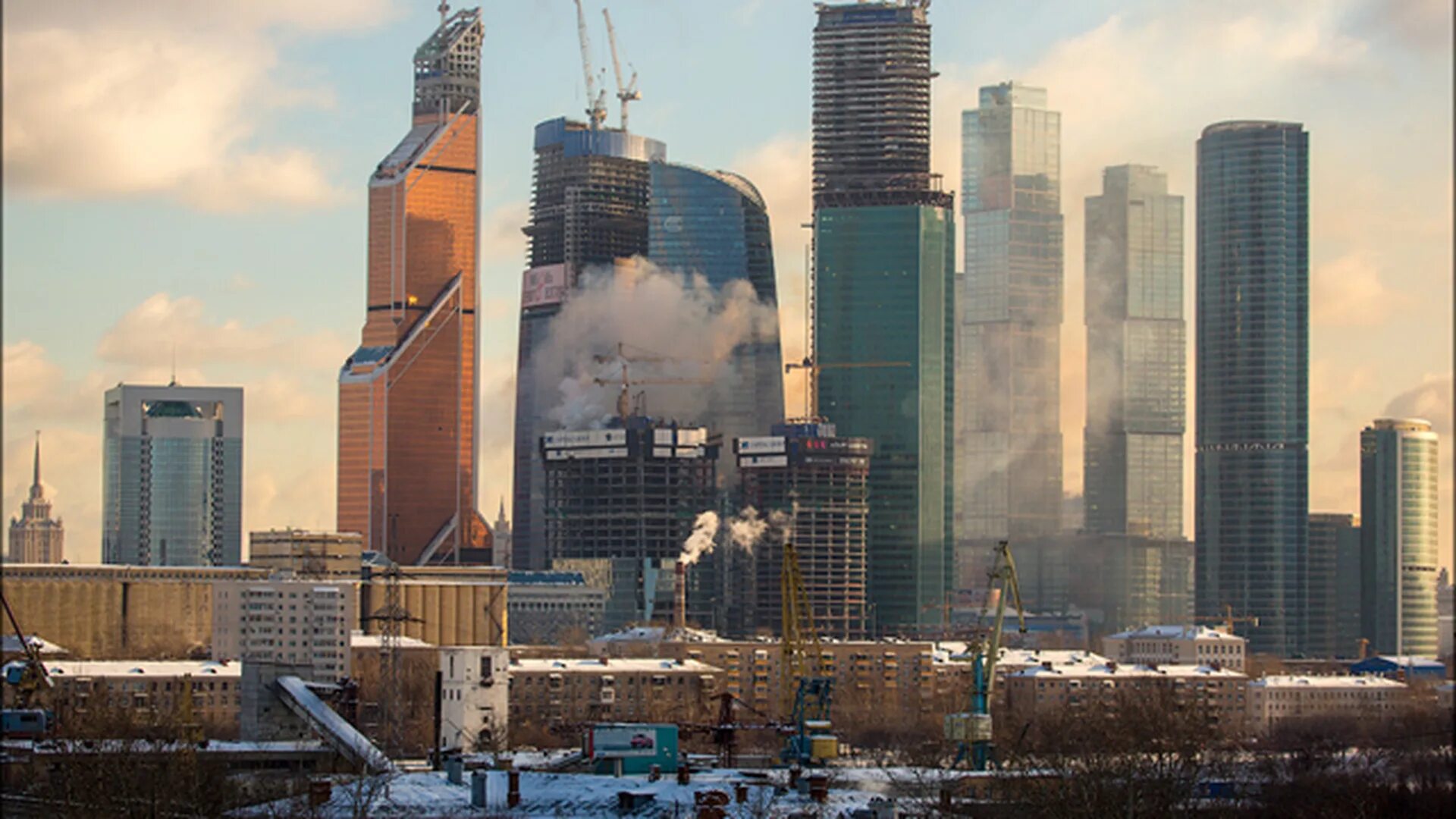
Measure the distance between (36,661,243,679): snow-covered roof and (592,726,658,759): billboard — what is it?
49.7 m

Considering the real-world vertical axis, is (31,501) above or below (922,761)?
above

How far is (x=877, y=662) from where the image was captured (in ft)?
522

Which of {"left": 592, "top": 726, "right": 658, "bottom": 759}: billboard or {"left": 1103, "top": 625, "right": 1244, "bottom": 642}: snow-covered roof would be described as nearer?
{"left": 592, "top": 726, "right": 658, "bottom": 759}: billboard

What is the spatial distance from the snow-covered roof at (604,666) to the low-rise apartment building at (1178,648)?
135 feet

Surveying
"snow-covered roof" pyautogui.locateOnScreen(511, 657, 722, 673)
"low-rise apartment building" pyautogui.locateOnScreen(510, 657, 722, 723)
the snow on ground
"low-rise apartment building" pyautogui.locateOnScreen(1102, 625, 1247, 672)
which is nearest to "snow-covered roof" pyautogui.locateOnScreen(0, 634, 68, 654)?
"low-rise apartment building" pyautogui.locateOnScreen(510, 657, 722, 723)

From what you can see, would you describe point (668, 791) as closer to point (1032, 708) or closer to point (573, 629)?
point (1032, 708)

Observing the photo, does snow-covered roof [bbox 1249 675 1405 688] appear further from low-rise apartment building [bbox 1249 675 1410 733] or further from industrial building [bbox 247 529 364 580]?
industrial building [bbox 247 529 364 580]

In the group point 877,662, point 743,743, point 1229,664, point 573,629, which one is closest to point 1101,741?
point 743,743

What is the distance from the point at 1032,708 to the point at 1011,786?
65341 millimetres

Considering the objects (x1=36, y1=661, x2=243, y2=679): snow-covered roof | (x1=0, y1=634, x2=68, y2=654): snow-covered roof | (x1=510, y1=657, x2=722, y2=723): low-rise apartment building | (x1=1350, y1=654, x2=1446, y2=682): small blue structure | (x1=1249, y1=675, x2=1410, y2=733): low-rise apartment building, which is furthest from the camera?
(x1=1350, y1=654, x2=1446, y2=682): small blue structure

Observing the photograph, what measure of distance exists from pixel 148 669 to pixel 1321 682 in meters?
68.7

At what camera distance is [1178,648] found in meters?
184

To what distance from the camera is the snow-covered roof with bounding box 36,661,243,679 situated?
5054 inches

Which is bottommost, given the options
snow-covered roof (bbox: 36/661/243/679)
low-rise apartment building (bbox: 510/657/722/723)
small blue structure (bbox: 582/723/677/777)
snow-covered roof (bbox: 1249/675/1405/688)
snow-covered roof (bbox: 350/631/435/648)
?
snow-covered roof (bbox: 1249/675/1405/688)
